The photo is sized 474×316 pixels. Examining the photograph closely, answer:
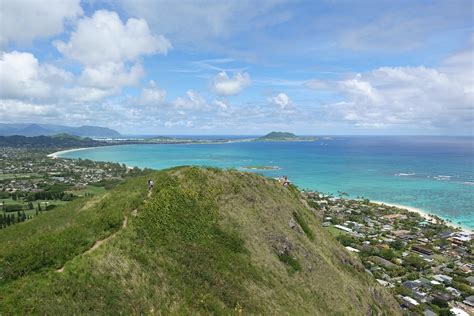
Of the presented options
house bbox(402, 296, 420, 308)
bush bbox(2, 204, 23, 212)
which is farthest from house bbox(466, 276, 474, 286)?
bush bbox(2, 204, 23, 212)

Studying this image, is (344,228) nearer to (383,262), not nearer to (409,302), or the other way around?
(383,262)

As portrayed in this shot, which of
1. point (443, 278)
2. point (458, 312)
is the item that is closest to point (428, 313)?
point (458, 312)

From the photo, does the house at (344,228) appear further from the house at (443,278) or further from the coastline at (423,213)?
the coastline at (423,213)

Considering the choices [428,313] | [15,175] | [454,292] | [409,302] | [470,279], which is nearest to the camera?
[428,313]

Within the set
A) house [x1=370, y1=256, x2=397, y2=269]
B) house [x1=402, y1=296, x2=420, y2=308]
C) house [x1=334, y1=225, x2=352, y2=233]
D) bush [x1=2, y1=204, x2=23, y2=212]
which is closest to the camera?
house [x1=402, y1=296, x2=420, y2=308]

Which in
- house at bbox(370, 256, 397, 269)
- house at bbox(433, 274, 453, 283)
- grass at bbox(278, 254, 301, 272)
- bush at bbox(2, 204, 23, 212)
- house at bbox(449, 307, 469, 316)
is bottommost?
house at bbox(449, 307, 469, 316)

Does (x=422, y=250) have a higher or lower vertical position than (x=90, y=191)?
lower

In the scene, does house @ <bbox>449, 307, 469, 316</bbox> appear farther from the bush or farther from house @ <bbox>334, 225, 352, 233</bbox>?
the bush

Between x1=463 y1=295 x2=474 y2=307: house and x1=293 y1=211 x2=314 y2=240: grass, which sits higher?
x1=293 y1=211 x2=314 y2=240: grass

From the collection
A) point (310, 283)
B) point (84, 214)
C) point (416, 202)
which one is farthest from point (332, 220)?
point (84, 214)

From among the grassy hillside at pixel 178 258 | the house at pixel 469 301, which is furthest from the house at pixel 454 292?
the grassy hillside at pixel 178 258
